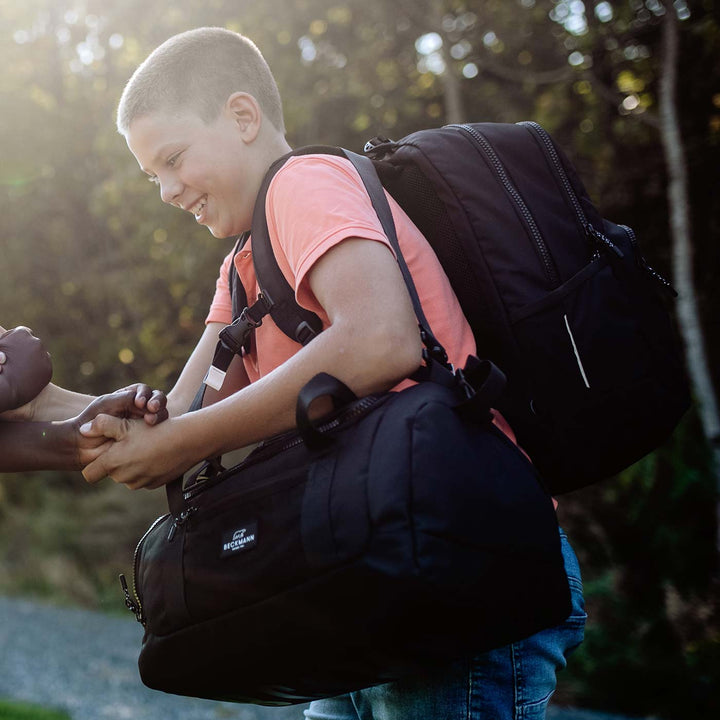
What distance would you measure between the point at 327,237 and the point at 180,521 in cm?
58

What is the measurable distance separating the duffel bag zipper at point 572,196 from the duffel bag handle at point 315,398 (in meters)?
0.60

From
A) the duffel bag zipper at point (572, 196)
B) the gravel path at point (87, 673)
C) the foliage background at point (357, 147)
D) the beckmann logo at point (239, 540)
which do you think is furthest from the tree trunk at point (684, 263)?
the beckmann logo at point (239, 540)

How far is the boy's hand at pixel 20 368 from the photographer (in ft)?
5.73

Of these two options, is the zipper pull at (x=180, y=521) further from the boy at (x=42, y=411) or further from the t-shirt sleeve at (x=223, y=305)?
the t-shirt sleeve at (x=223, y=305)

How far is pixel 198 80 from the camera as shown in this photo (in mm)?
1771

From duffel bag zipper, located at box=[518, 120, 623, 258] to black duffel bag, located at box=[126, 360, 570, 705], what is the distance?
0.43 m

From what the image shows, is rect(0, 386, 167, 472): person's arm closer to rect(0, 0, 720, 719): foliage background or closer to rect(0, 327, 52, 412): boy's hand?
rect(0, 327, 52, 412): boy's hand

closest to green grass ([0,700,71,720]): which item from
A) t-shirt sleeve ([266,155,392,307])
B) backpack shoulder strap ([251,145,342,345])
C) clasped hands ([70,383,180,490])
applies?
clasped hands ([70,383,180,490])

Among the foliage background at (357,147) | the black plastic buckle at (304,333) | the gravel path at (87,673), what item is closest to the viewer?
the black plastic buckle at (304,333)

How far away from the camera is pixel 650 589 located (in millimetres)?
5223

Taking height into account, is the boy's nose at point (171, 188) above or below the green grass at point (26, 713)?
above

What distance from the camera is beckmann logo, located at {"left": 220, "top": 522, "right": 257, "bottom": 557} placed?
4.54 feet

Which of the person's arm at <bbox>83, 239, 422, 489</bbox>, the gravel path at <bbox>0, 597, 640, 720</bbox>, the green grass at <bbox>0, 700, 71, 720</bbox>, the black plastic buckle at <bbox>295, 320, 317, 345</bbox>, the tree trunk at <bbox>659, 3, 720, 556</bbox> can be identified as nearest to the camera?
the person's arm at <bbox>83, 239, 422, 489</bbox>

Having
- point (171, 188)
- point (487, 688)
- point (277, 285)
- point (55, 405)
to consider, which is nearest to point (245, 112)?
point (171, 188)
